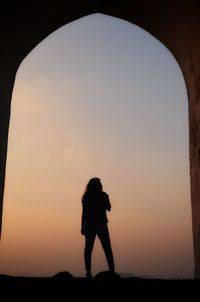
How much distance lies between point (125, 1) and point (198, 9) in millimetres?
1753

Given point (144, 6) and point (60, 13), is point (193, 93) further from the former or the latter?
point (60, 13)

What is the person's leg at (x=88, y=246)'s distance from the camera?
5660 mm

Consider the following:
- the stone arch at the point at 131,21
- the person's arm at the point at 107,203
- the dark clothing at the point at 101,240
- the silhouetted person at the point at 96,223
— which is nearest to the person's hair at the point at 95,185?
the silhouetted person at the point at 96,223

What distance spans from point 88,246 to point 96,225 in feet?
0.98

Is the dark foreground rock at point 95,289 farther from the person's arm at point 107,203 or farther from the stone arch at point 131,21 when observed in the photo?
the stone arch at point 131,21

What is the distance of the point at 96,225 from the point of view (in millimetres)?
5676

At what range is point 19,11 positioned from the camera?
6676 mm

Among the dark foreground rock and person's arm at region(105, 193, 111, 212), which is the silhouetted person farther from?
the dark foreground rock

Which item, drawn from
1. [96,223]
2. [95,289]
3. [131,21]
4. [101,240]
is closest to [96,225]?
[96,223]

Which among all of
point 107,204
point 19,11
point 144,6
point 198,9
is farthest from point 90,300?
point 144,6

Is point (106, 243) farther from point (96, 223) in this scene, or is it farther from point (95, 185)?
point (95, 185)

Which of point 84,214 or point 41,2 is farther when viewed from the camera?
point 41,2

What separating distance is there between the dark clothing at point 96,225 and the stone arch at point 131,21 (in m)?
1.53

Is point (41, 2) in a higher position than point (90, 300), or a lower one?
higher
